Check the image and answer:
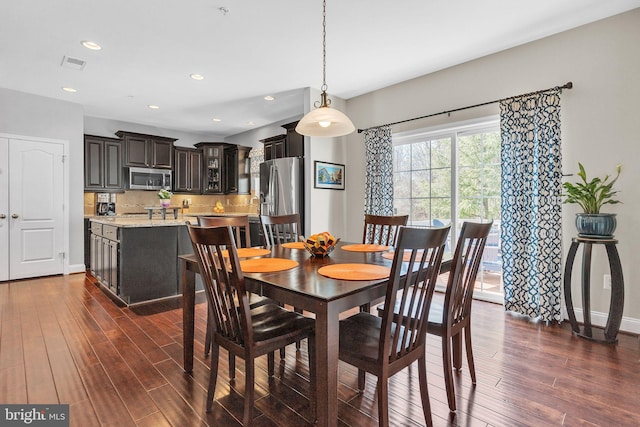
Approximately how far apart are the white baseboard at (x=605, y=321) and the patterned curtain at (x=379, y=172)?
2172 mm

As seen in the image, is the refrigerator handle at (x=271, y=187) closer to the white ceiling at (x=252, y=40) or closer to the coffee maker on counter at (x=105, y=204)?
the white ceiling at (x=252, y=40)

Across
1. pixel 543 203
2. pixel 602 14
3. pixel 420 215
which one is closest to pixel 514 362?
pixel 543 203

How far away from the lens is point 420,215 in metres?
4.21

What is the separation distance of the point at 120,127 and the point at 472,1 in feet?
20.5

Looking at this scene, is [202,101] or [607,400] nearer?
[607,400]

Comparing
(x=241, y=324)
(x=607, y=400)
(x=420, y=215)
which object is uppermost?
(x=420, y=215)

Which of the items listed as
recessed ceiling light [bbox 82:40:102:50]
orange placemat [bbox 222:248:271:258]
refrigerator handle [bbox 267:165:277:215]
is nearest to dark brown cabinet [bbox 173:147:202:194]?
refrigerator handle [bbox 267:165:277:215]

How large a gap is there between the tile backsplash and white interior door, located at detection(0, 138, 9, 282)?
134cm

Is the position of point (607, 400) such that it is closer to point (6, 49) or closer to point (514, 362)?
point (514, 362)

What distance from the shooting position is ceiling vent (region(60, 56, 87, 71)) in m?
3.56

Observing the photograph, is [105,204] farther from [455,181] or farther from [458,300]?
[458,300]

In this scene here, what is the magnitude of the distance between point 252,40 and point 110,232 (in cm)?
275

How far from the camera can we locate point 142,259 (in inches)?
143

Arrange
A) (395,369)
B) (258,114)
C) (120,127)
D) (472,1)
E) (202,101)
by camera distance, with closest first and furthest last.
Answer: (395,369) → (472,1) → (202,101) → (258,114) → (120,127)
